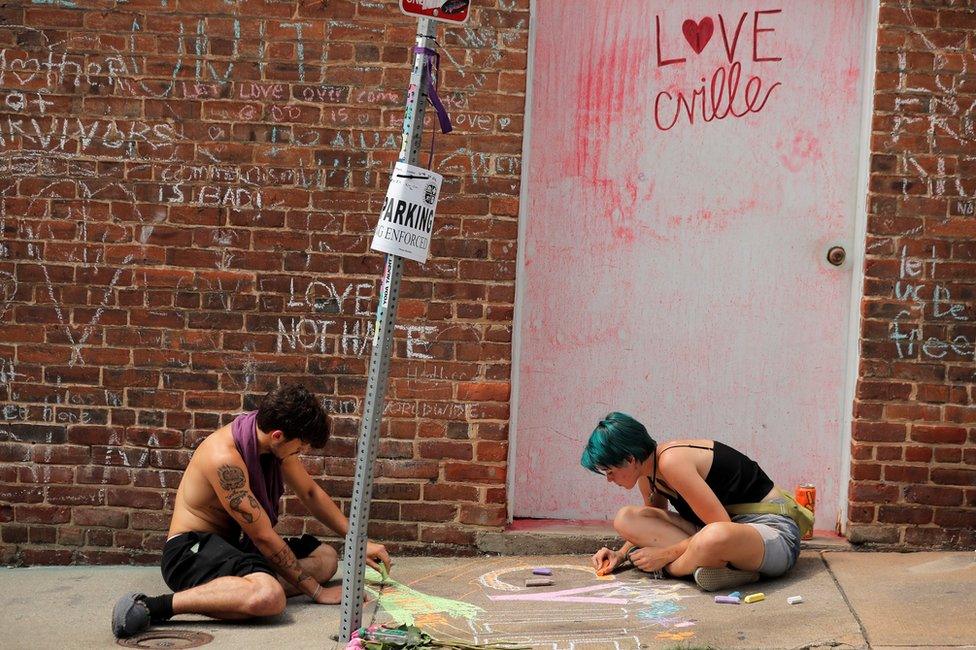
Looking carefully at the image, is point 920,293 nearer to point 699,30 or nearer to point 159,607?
point 699,30

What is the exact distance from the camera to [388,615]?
5.20 meters

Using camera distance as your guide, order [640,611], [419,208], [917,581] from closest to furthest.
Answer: [419,208], [640,611], [917,581]

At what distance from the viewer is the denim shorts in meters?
5.39

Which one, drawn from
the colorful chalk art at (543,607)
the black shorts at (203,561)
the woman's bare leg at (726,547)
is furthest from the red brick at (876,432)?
the black shorts at (203,561)

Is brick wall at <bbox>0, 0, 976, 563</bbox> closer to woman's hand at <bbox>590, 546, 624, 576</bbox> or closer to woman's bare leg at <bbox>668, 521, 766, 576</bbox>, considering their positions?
woman's hand at <bbox>590, 546, 624, 576</bbox>

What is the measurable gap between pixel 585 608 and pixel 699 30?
2.95 m

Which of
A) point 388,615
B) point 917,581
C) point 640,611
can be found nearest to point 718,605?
point 640,611

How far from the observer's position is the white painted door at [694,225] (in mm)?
6086

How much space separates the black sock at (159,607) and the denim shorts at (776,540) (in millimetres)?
2573

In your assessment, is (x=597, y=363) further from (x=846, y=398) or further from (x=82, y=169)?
(x=82, y=169)

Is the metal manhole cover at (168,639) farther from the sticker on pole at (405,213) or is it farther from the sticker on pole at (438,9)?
the sticker on pole at (438,9)

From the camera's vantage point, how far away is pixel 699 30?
609cm

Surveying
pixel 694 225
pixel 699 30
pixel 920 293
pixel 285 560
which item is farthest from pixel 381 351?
pixel 920 293

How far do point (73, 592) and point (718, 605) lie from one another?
3.03 meters
